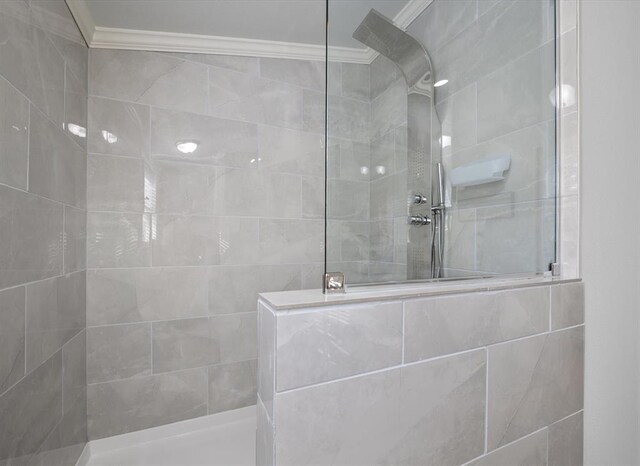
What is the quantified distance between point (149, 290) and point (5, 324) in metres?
0.76

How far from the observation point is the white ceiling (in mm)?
1436

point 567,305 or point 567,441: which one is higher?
point 567,305

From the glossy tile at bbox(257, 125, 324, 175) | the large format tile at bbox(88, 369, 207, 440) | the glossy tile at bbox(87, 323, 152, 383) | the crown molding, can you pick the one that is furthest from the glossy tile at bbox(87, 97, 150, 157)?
the large format tile at bbox(88, 369, 207, 440)

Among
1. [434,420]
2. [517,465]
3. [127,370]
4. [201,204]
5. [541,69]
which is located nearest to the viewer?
[434,420]

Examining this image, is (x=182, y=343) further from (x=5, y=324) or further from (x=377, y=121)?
(x=377, y=121)

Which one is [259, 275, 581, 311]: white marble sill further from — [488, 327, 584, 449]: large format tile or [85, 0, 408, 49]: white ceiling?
[85, 0, 408, 49]: white ceiling

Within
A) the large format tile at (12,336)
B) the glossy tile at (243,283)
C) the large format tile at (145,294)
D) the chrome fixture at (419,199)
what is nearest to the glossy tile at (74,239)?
the large format tile at (145,294)

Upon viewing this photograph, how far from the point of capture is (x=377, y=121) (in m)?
0.84

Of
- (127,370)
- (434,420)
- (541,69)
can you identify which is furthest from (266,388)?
(127,370)

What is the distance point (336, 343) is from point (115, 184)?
1.46 m

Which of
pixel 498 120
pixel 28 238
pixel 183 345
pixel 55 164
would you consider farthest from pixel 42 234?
pixel 498 120

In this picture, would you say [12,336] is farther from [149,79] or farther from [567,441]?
[567,441]

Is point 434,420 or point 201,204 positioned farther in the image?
point 201,204

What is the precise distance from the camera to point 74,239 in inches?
52.1
